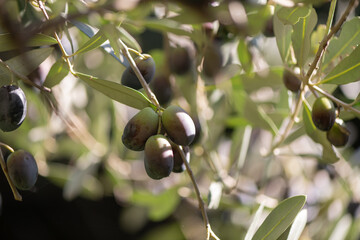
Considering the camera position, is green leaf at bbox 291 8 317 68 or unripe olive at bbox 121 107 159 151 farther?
green leaf at bbox 291 8 317 68

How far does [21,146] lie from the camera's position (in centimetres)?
147

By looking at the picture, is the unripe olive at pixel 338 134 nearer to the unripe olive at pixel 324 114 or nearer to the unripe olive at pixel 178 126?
the unripe olive at pixel 324 114

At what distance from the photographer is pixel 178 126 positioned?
0.67m

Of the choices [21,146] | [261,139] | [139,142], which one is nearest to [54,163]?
[21,146]

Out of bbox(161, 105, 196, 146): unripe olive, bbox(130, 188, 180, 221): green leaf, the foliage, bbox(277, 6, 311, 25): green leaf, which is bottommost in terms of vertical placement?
bbox(130, 188, 180, 221): green leaf

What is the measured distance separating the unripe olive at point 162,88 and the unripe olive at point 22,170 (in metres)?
0.37

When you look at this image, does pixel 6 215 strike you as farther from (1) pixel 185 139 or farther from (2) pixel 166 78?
(1) pixel 185 139

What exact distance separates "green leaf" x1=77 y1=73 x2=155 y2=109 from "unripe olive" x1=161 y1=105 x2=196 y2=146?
40 mm

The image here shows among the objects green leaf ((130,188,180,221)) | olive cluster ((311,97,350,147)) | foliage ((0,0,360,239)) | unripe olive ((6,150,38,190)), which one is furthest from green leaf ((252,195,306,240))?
green leaf ((130,188,180,221))

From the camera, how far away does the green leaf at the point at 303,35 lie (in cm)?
80

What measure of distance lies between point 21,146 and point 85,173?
20 centimetres

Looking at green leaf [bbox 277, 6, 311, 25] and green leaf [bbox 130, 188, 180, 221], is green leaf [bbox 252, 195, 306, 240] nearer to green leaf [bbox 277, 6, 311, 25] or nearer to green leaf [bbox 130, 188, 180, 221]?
green leaf [bbox 277, 6, 311, 25]

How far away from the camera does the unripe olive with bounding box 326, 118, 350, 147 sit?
83 centimetres

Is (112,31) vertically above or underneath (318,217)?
above
